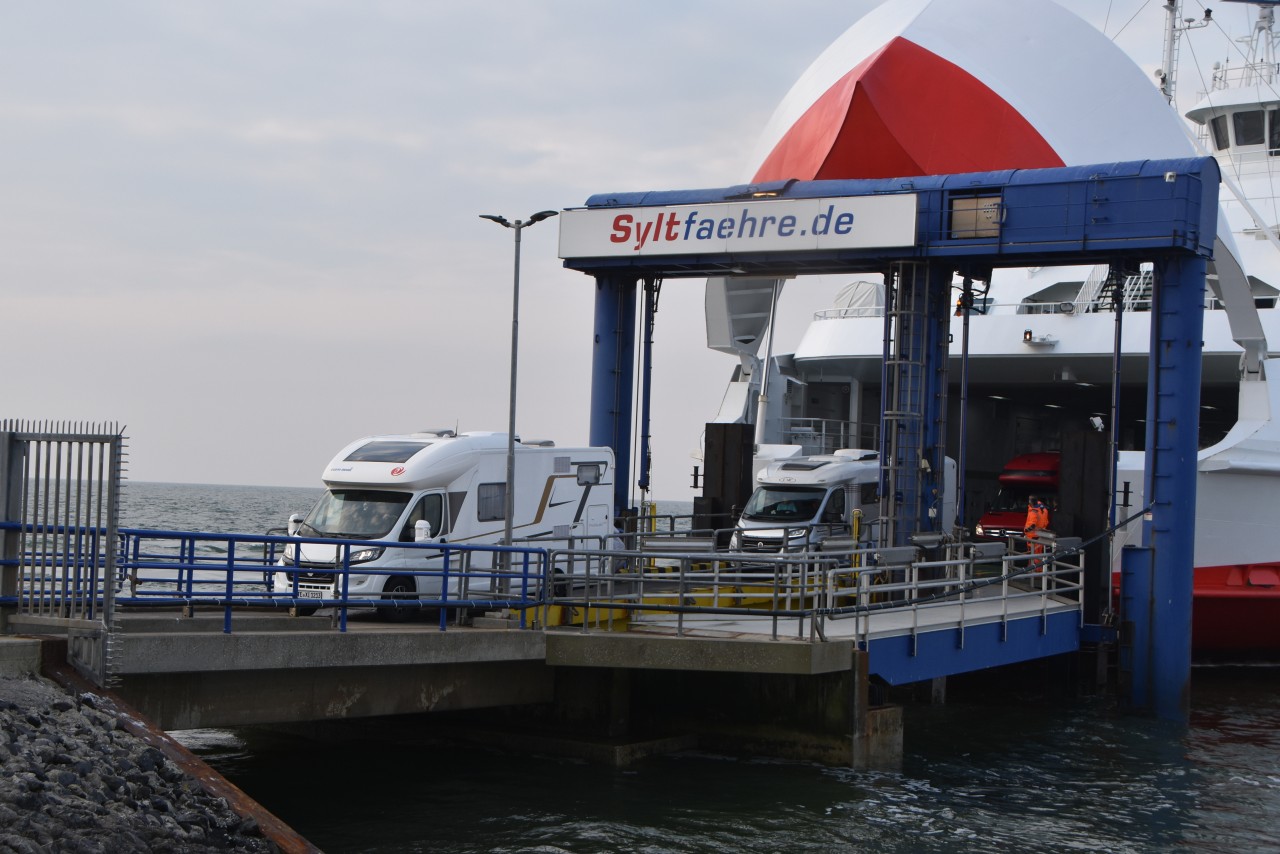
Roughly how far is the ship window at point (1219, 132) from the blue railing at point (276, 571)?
26.0 metres

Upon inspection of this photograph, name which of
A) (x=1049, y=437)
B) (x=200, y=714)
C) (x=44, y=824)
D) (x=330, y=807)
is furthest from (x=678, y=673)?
(x=1049, y=437)

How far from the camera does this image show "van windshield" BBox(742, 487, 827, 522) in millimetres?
28281

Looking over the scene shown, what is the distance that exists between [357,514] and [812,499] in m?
10.5

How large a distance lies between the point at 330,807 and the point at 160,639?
3210 millimetres

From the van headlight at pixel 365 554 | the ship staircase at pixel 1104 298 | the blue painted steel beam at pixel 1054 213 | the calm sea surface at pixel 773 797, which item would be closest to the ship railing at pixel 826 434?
the ship staircase at pixel 1104 298

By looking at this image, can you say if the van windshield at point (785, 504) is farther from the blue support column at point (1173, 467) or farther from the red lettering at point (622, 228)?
the blue support column at point (1173, 467)

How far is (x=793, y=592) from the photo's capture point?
20312 mm

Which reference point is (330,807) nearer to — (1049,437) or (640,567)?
(640,567)

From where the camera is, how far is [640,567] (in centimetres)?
1922

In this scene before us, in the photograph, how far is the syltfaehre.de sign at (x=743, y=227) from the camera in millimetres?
25281

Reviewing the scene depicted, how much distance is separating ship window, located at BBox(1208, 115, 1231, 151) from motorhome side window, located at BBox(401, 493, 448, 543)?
27.2 m

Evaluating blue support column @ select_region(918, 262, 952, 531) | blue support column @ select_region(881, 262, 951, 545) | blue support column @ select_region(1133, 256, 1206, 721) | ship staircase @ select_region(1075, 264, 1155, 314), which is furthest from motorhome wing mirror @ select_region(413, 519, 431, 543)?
ship staircase @ select_region(1075, 264, 1155, 314)

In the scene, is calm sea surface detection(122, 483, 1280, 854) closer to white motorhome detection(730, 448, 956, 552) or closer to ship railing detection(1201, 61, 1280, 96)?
white motorhome detection(730, 448, 956, 552)

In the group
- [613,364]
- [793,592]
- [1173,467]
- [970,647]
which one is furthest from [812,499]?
[970,647]
